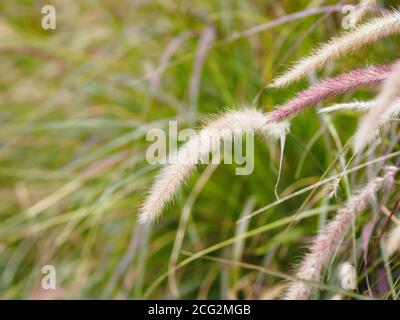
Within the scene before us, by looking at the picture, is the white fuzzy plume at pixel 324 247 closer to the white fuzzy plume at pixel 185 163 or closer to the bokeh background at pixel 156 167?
the white fuzzy plume at pixel 185 163

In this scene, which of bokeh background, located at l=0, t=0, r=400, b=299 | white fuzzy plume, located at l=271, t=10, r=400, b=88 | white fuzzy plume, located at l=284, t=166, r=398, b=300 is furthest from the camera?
bokeh background, located at l=0, t=0, r=400, b=299

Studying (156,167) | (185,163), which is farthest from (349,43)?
(156,167)

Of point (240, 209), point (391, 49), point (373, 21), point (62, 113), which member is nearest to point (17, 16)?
point (62, 113)

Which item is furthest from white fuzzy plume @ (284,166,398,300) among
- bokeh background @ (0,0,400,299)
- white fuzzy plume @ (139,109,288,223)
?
bokeh background @ (0,0,400,299)

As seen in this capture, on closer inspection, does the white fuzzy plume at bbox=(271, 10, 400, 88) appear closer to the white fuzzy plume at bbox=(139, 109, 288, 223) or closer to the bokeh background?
the white fuzzy plume at bbox=(139, 109, 288, 223)

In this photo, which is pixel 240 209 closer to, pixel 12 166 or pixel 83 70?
pixel 83 70

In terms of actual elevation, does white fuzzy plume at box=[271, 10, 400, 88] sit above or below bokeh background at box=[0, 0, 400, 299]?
below

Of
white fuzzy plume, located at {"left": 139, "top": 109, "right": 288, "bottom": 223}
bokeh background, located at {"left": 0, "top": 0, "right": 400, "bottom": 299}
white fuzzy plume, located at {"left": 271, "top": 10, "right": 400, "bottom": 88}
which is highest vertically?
bokeh background, located at {"left": 0, "top": 0, "right": 400, "bottom": 299}
